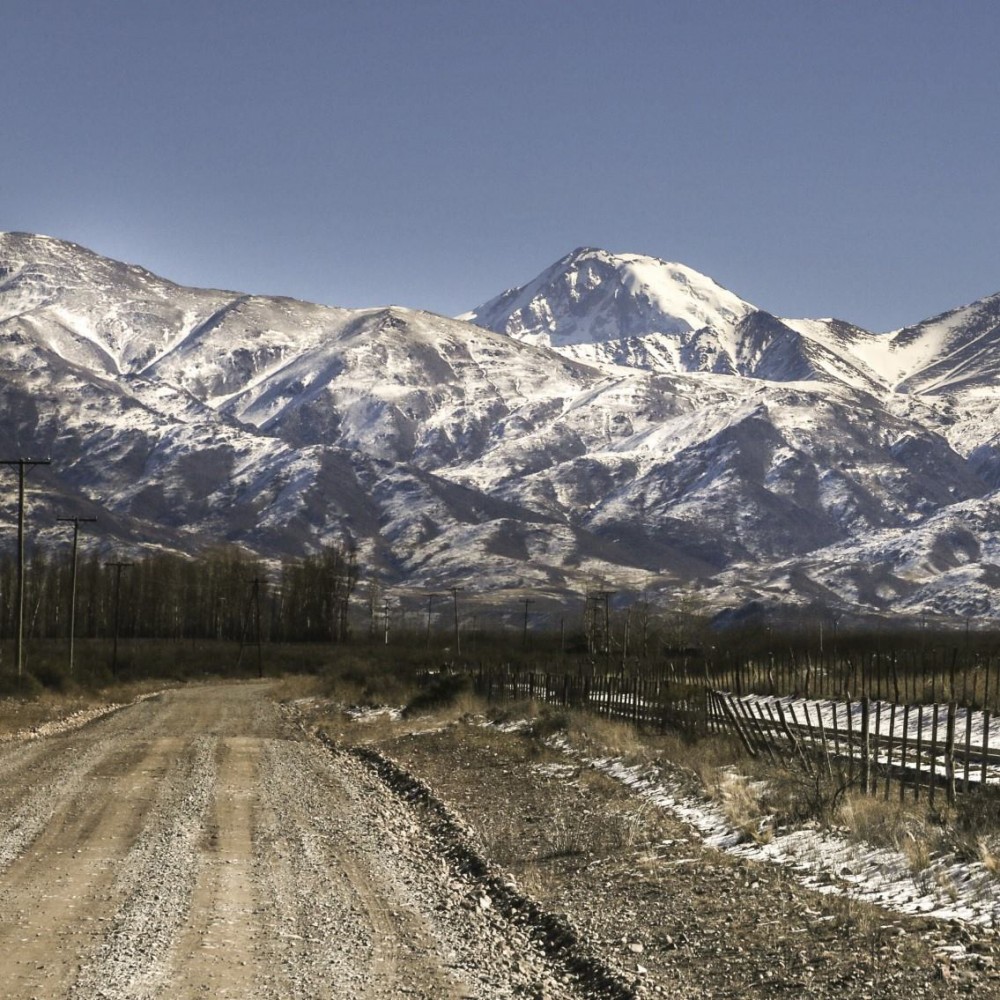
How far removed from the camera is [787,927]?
14867 mm

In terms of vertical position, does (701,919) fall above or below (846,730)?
above

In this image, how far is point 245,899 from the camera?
16641 mm

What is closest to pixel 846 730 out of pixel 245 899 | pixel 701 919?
pixel 701 919

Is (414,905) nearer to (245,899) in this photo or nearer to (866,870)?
(245,899)

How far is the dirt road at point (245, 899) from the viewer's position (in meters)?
13.0

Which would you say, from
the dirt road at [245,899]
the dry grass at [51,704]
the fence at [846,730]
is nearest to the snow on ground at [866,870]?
the fence at [846,730]

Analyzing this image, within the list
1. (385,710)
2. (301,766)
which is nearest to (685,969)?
(301,766)

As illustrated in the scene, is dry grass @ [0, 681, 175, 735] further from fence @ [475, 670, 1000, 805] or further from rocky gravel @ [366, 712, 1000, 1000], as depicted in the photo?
rocky gravel @ [366, 712, 1000, 1000]

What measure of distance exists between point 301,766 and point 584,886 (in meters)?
18.0

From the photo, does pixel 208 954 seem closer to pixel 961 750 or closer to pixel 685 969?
pixel 685 969

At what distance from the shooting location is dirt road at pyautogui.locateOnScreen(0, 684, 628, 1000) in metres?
13.0

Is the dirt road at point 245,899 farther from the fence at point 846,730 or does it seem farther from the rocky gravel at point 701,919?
the fence at point 846,730

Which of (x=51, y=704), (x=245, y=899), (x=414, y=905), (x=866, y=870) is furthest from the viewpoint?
(x=51, y=704)

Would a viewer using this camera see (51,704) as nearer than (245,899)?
No
